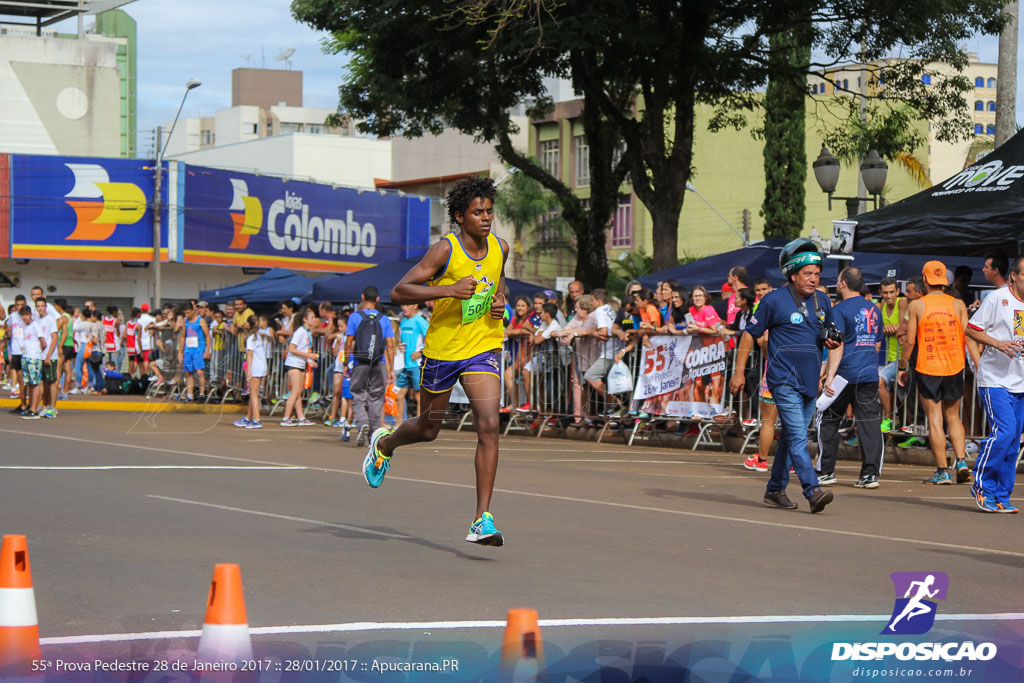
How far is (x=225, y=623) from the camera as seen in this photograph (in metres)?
4.28

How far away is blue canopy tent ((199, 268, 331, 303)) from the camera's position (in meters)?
27.9

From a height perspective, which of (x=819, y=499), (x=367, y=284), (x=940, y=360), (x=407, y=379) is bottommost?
(x=819, y=499)

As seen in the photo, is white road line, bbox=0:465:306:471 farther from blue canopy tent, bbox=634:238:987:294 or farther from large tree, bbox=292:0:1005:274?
large tree, bbox=292:0:1005:274

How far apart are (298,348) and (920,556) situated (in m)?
13.5

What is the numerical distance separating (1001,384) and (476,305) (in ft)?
15.4

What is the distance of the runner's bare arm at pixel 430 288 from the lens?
24.2 feet

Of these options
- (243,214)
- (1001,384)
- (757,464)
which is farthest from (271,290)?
(243,214)

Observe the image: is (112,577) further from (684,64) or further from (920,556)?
(684,64)

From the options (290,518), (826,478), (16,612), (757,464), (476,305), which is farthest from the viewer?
(757,464)

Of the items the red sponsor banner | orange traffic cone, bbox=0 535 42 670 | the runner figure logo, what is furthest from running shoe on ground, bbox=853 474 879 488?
the red sponsor banner

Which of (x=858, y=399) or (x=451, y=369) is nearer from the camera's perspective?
(x=451, y=369)

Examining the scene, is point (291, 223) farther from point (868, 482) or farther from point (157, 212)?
point (868, 482)

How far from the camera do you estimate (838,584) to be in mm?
6957

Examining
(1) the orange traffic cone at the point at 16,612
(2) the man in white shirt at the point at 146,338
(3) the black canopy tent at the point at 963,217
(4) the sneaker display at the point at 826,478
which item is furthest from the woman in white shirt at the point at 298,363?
(1) the orange traffic cone at the point at 16,612
